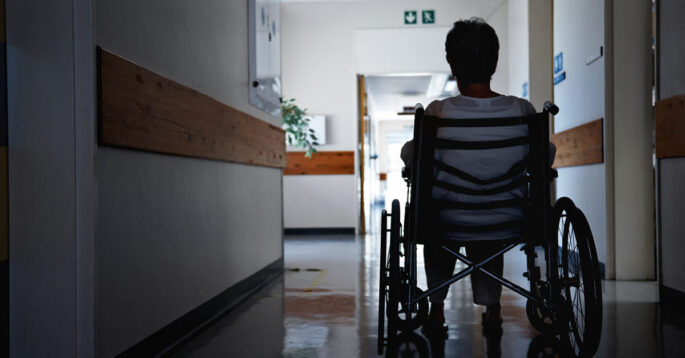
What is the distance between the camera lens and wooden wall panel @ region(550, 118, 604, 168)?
374 centimetres

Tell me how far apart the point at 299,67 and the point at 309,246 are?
241 centimetres

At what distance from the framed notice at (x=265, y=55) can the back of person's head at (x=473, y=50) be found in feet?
5.55

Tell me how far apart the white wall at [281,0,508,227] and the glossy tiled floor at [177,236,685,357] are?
3.16 meters

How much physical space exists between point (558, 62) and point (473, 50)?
319cm

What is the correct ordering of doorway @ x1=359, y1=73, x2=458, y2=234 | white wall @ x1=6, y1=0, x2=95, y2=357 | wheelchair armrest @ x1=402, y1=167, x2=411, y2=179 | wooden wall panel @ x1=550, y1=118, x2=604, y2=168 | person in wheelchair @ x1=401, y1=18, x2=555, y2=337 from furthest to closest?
doorway @ x1=359, y1=73, x2=458, y2=234, wooden wall panel @ x1=550, y1=118, x2=604, y2=168, wheelchair armrest @ x1=402, y1=167, x2=411, y2=179, person in wheelchair @ x1=401, y1=18, x2=555, y2=337, white wall @ x1=6, y1=0, x2=95, y2=357

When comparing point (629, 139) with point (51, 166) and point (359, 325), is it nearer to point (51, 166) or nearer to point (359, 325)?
point (359, 325)

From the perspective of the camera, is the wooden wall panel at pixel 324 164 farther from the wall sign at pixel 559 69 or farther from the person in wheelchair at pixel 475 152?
the person in wheelchair at pixel 475 152

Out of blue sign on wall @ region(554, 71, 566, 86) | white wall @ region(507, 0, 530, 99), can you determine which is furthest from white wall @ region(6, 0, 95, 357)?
white wall @ region(507, 0, 530, 99)

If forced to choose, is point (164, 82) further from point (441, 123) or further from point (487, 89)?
point (487, 89)

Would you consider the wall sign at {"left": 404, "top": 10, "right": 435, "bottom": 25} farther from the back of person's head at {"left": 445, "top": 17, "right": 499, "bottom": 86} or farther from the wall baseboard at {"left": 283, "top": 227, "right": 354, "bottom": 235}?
the back of person's head at {"left": 445, "top": 17, "right": 499, "bottom": 86}

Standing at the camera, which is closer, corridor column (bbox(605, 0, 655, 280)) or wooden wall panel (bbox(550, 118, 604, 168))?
corridor column (bbox(605, 0, 655, 280))

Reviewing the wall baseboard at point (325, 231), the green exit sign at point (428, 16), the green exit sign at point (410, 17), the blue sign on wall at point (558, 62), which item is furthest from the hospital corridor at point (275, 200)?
the wall baseboard at point (325, 231)

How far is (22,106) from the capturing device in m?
1.60

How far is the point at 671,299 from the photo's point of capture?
9.27 feet
